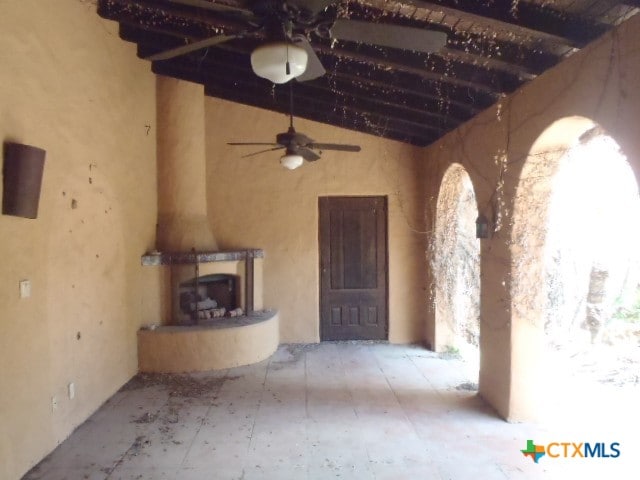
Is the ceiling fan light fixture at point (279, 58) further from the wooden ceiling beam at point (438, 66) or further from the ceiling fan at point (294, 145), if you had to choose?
the ceiling fan at point (294, 145)

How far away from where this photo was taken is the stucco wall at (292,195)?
615cm

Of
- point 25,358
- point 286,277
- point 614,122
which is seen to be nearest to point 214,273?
point 286,277

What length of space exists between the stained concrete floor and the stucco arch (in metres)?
0.81

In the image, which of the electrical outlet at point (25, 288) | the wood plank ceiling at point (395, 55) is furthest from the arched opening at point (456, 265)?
the electrical outlet at point (25, 288)

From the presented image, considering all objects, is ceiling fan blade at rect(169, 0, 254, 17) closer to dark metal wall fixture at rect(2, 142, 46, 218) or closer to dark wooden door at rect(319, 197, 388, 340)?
dark metal wall fixture at rect(2, 142, 46, 218)

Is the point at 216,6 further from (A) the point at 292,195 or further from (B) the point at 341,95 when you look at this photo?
(A) the point at 292,195

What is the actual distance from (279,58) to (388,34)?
1.70ft

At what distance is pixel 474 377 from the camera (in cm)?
481

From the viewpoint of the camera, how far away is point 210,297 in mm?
5758

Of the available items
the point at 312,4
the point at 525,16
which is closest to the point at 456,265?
the point at 525,16

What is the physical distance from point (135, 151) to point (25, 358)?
102 inches

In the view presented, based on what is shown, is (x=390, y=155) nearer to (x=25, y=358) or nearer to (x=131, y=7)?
(x=131, y=7)

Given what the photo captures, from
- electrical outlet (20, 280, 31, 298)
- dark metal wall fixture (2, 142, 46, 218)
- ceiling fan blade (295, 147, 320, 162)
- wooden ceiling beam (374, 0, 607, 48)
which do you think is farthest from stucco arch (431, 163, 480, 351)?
electrical outlet (20, 280, 31, 298)

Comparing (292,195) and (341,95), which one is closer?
(341,95)
